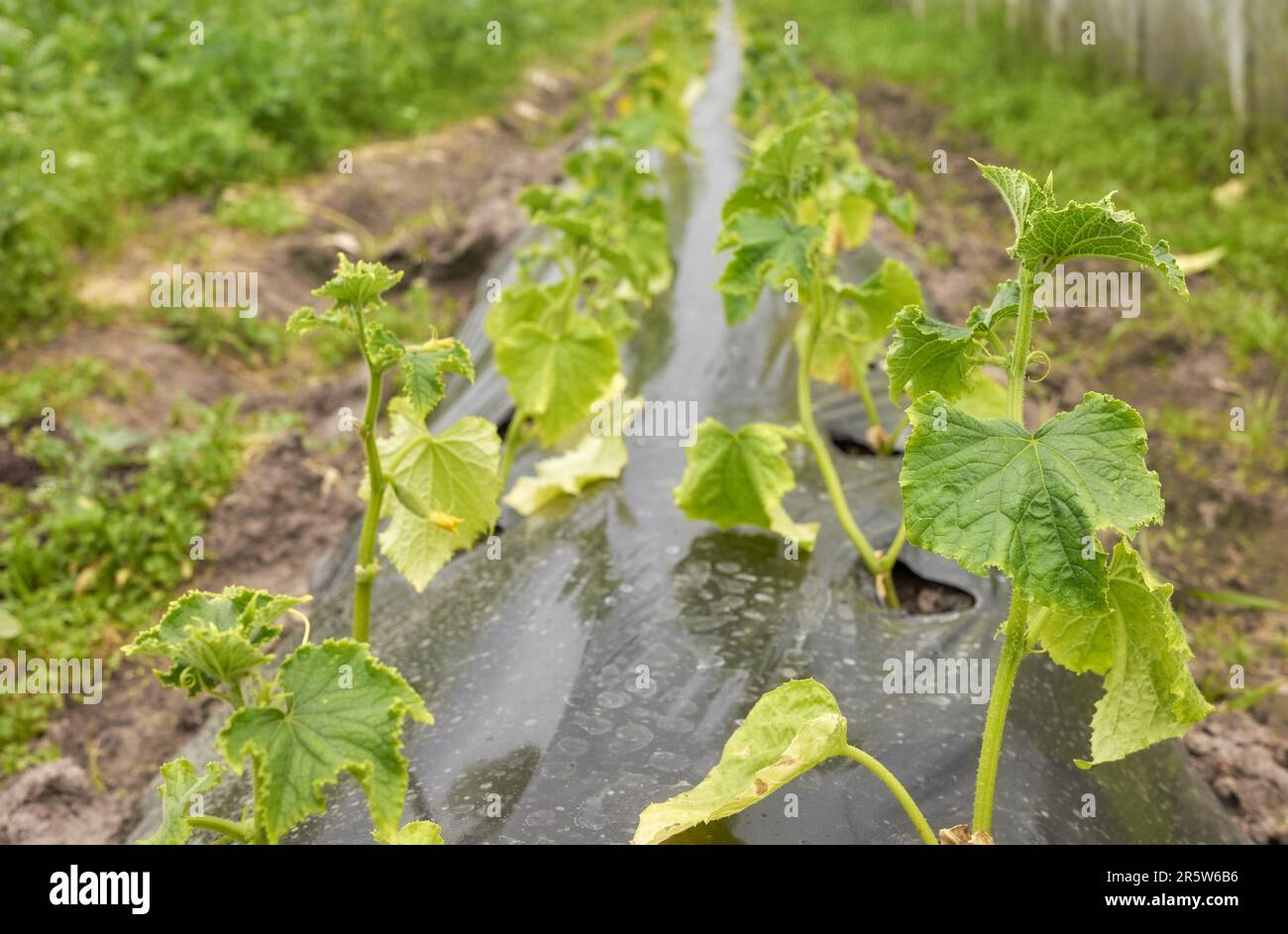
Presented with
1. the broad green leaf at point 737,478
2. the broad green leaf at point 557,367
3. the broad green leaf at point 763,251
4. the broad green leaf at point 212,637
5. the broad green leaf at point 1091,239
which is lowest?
the broad green leaf at point 212,637

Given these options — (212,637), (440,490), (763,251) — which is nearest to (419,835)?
(212,637)

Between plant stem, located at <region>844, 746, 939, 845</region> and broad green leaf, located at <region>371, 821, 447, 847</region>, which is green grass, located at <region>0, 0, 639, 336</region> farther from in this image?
plant stem, located at <region>844, 746, 939, 845</region>

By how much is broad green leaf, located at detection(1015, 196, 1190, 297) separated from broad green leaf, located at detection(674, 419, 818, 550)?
1003 mm

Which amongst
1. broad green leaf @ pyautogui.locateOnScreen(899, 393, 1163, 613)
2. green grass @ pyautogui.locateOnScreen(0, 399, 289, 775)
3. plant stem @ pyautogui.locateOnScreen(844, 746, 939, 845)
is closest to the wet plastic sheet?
plant stem @ pyautogui.locateOnScreen(844, 746, 939, 845)

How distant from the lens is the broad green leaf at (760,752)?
1.59 meters

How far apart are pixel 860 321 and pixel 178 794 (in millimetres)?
2119

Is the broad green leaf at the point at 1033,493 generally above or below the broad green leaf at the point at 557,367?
below

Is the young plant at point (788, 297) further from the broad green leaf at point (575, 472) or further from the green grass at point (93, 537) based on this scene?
the green grass at point (93, 537)

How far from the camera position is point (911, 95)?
377 inches

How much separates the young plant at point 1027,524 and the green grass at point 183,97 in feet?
13.8

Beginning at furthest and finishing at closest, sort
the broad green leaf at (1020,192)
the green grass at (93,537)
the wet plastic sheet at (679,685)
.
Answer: the green grass at (93,537) → the wet plastic sheet at (679,685) → the broad green leaf at (1020,192)

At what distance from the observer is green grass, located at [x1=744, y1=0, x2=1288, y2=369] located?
16.9 feet

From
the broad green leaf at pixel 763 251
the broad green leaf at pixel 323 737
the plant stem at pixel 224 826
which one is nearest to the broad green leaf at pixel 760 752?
the broad green leaf at pixel 323 737
